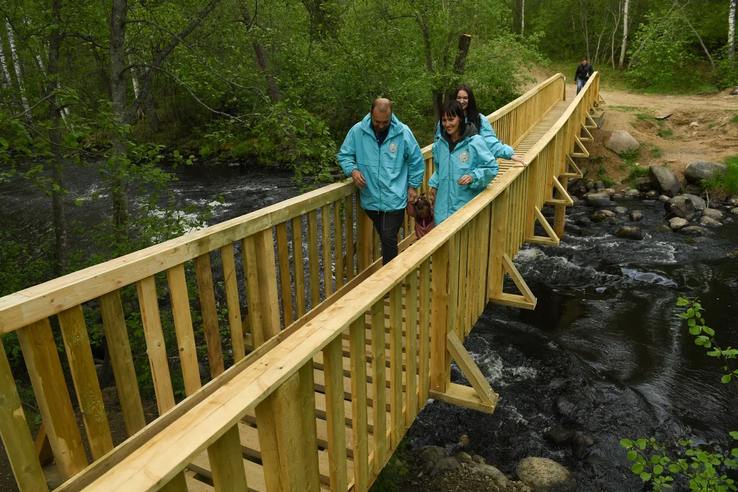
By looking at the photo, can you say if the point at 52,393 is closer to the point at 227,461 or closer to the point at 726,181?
the point at 227,461

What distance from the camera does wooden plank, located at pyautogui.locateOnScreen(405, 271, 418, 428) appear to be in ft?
10.2

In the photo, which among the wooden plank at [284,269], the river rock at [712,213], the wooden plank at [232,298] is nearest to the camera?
the wooden plank at [232,298]

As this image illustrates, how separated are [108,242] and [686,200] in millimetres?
14986

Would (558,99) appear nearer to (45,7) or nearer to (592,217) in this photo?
(592,217)

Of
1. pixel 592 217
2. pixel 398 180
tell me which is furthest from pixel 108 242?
pixel 592 217

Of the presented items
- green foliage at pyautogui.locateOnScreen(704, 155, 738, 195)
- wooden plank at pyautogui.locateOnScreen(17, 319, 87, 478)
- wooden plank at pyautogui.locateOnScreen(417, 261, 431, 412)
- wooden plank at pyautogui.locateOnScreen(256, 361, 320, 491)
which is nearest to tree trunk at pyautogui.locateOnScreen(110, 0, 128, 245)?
wooden plank at pyautogui.locateOnScreen(17, 319, 87, 478)

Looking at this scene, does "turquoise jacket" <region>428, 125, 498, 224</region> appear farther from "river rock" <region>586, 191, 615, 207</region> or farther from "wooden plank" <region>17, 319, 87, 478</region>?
"river rock" <region>586, 191, 615, 207</region>

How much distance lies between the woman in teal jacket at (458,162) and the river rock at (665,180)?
14.8 metres

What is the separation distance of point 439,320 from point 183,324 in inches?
64.9

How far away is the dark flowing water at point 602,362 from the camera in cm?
675

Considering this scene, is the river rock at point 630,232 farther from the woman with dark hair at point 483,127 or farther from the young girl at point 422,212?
the young girl at point 422,212

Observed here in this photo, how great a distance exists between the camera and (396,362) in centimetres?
308

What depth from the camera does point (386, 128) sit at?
4.95m

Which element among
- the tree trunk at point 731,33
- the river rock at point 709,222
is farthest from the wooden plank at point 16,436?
the tree trunk at point 731,33
